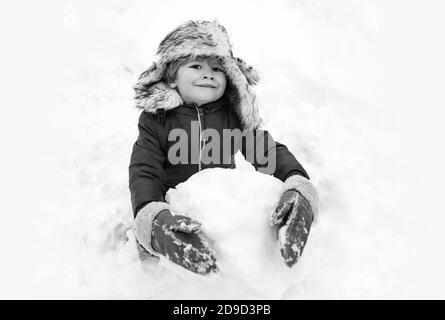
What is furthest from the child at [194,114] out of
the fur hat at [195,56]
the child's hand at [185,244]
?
the child's hand at [185,244]

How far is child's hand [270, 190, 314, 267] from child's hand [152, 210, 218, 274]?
169mm

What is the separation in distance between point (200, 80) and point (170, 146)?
0.74ft

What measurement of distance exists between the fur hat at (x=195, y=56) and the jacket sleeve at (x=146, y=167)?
0.21ft

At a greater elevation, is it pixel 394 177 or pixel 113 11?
pixel 113 11

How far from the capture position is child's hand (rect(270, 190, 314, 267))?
1.04 metres

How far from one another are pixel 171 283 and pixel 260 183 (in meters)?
0.45

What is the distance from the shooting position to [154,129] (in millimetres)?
1400

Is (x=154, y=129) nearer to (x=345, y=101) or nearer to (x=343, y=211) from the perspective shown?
(x=343, y=211)

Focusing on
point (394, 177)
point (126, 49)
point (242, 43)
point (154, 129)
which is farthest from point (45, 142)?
point (394, 177)

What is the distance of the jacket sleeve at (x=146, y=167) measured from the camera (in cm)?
123

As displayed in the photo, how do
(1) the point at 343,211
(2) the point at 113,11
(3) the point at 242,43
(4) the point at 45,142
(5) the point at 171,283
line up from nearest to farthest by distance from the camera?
(5) the point at 171,283, (1) the point at 343,211, (4) the point at 45,142, (3) the point at 242,43, (2) the point at 113,11

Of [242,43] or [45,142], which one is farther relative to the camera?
[242,43]

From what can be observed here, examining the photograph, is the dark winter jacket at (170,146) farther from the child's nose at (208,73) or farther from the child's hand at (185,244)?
the child's hand at (185,244)

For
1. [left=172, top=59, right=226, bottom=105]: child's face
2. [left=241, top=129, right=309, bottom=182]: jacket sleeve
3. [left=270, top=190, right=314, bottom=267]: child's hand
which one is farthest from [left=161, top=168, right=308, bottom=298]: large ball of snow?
[left=172, top=59, right=226, bottom=105]: child's face
